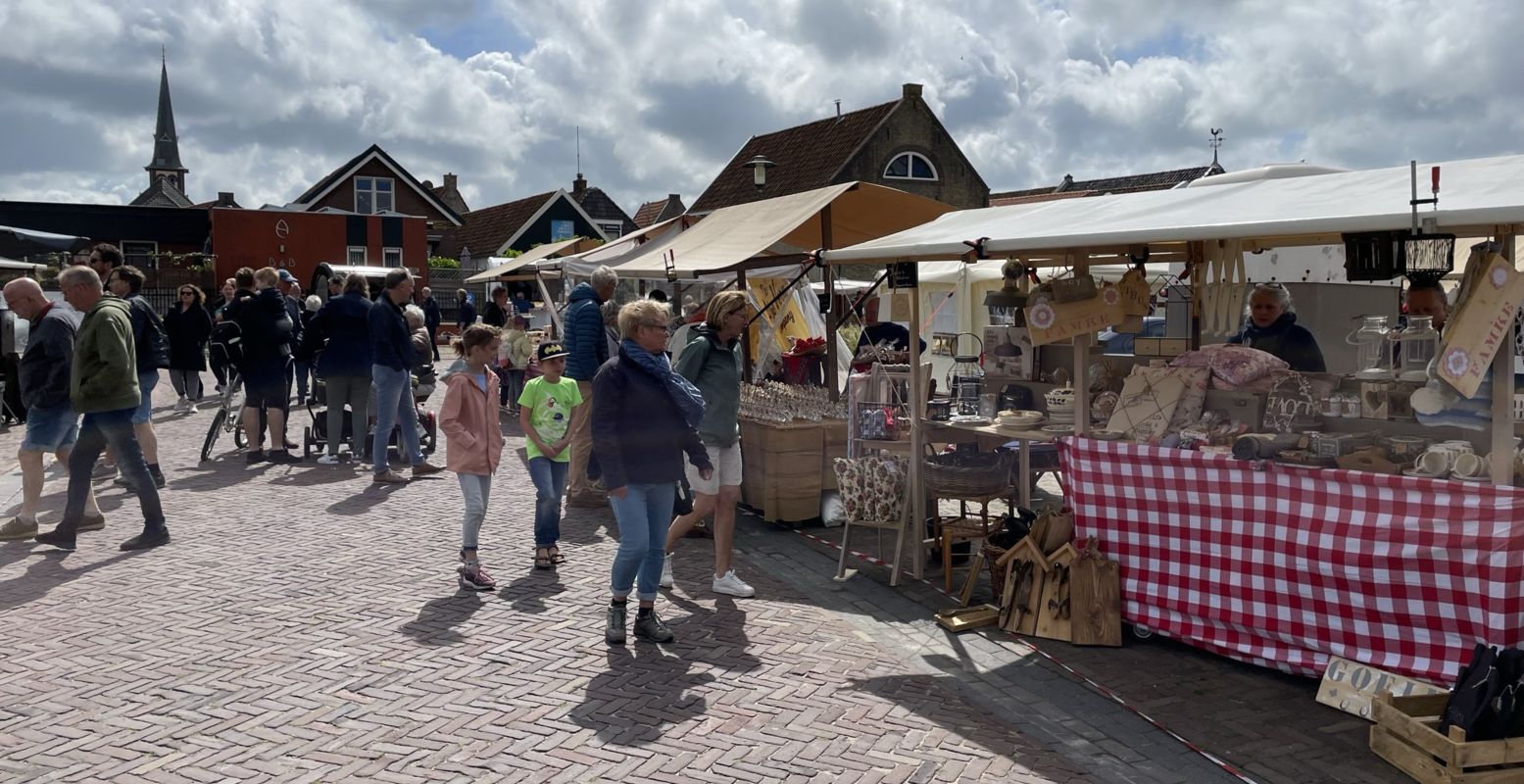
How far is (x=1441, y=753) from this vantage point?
153 inches

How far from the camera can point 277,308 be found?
34.1 ft

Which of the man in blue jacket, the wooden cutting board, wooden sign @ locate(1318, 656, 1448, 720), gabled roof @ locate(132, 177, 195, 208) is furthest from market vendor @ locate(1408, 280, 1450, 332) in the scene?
gabled roof @ locate(132, 177, 195, 208)

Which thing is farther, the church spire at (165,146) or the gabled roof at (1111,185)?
the church spire at (165,146)

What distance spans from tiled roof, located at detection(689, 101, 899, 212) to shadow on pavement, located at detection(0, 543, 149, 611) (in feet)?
97.3

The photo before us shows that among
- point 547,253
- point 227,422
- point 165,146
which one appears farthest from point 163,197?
point 227,422

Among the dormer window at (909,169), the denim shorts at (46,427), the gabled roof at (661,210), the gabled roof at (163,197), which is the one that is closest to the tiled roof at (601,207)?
the gabled roof at (661,210)

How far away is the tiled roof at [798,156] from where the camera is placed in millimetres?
37156

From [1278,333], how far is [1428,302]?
159cm

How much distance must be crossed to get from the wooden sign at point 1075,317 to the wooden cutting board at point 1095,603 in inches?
48.4

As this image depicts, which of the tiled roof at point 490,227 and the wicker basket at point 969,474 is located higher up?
the tiled roof at point 490,227

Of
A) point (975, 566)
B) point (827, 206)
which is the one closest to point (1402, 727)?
point (975, 566)

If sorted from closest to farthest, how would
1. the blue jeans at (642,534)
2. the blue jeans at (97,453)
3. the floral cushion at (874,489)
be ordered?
1. the blue jeans at (642,534)
2. the floral cushion at (874,489)
3. the blue jeans at (97,453)

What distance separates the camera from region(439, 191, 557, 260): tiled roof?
161 ft

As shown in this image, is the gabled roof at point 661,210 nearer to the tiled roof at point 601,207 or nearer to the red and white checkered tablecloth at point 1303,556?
the tiled roof at point 601,207
